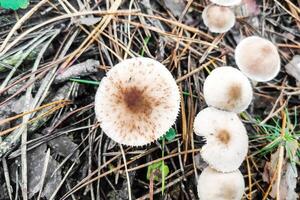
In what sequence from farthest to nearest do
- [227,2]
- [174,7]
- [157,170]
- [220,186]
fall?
[174,7] → [227,2] → [157,170] → [220,186]

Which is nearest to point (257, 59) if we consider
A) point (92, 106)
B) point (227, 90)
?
point (227, 90)

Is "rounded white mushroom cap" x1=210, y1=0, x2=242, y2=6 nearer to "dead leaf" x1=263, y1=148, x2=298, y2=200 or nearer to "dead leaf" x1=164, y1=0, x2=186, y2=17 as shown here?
"dead leaf" x1=164, y1=0, x2=186, y2=17

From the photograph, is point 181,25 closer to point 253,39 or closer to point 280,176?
point 253,39

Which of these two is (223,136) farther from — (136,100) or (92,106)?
(92,106)

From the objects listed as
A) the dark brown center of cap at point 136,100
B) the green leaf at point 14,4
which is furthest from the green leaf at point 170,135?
the green leaf at point 14,4

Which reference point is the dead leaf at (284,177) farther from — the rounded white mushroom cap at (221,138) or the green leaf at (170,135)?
the green leaf at (170,135)

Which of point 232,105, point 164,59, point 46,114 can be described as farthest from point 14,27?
point 232,105
